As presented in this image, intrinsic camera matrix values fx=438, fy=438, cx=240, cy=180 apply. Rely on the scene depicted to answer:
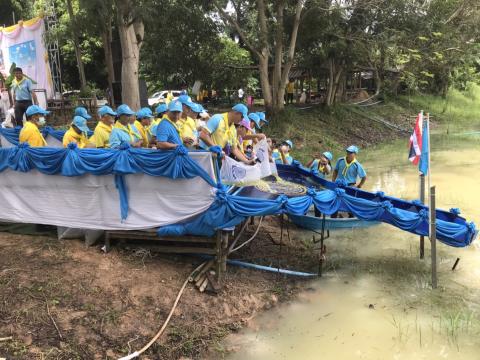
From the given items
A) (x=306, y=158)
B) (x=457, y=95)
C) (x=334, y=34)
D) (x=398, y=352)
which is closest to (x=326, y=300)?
(x=398, y=352)

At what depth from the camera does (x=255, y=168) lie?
7.40 meters

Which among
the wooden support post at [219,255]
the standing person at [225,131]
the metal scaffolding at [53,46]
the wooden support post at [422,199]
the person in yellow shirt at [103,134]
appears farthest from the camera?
the metal scaffolding at [53,46]

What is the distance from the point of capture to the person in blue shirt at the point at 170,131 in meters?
6.18

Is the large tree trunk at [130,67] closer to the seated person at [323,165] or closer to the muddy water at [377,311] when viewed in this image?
the seated person at [323,165]

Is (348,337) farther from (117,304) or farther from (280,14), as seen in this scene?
(280,14)

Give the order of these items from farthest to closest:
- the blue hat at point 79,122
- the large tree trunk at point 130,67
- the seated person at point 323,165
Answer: the large tree trunk at point 130,67 → the seated person at point 323,165 → the blue hat at point 79,122

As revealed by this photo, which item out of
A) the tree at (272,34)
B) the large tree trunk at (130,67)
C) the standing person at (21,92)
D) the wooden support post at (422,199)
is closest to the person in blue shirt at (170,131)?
the wooden support post at (422,199)

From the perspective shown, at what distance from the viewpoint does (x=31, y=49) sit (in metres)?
16.0

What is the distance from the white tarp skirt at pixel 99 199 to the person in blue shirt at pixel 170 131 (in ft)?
1.26

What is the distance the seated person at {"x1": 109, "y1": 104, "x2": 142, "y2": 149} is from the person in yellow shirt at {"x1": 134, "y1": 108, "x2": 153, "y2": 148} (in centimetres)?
33

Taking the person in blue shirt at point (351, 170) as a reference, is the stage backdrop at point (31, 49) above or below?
above

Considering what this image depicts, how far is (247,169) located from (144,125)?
1.96 m

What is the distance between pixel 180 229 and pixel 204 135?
1481mm

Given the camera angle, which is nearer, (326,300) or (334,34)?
(326,300)
